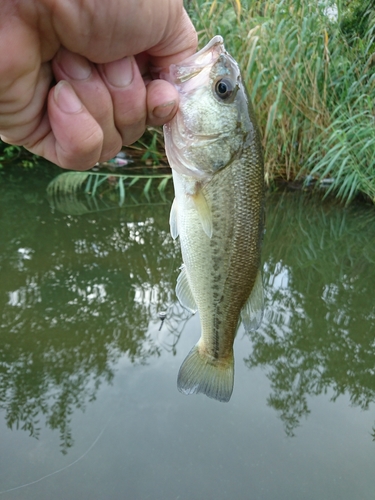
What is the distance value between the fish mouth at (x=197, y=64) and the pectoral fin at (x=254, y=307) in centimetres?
74

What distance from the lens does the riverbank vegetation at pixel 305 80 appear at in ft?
15.6

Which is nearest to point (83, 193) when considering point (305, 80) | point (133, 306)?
point (133, 306)

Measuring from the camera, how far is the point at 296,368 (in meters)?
2.90

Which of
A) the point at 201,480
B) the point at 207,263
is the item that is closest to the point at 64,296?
the point at 201,480

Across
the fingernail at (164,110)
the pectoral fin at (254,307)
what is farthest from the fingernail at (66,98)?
the pectoral fin at (254,307)

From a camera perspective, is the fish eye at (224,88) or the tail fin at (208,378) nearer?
the fish eye at (224,88)

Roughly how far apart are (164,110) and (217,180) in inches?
11.5

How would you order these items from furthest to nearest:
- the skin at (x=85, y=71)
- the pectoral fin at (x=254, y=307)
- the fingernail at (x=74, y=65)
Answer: the pectoral fin at (x=254, y=307) < the fingernail at (x=74, y=65) < the skin at (x=85, y=71)

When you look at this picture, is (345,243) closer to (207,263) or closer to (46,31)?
(207,263)

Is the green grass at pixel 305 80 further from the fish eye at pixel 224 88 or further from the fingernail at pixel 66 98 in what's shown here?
the fingernail at pixel 66 98

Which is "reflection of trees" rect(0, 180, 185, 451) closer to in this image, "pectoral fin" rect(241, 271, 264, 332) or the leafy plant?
the leafy plant

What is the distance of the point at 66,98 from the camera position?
1185 millimetres

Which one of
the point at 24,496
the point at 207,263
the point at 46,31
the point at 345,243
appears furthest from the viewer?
the point at 345,243

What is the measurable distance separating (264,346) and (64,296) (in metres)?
1.59
